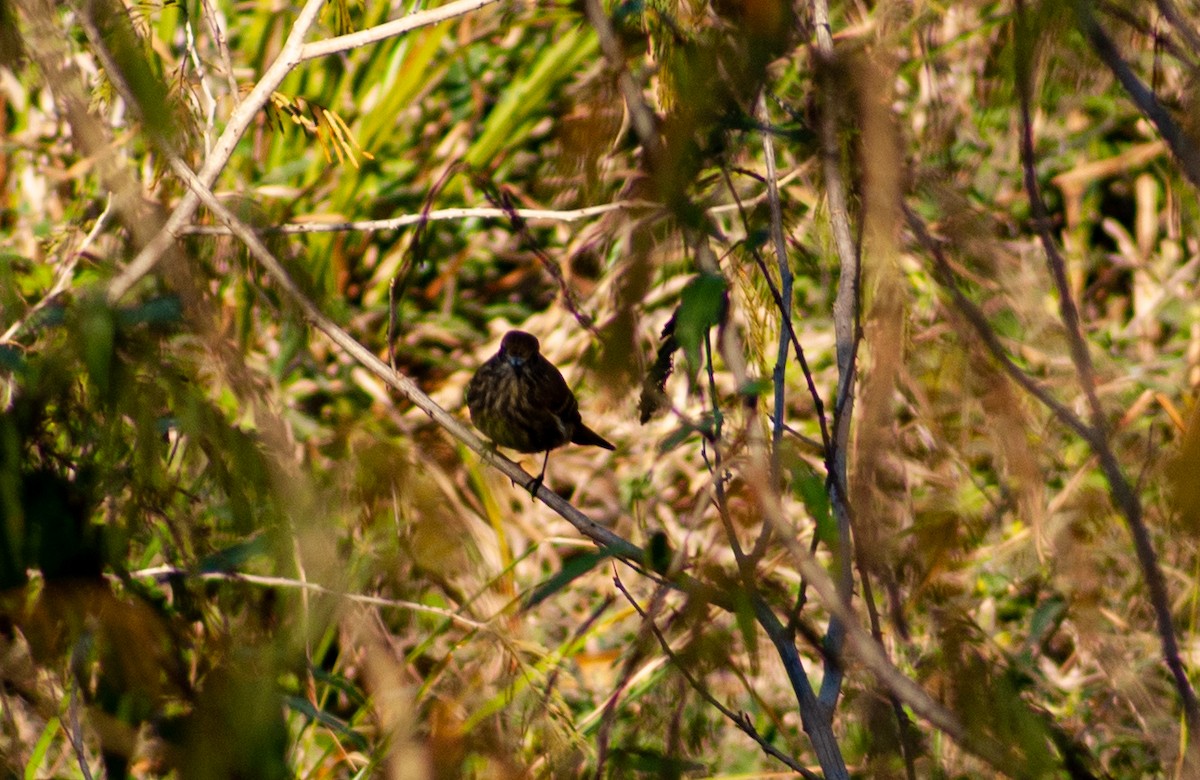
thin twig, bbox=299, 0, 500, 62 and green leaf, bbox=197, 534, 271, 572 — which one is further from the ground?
thin twig, bbox=299, 0, 500, 62

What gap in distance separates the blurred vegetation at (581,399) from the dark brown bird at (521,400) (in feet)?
1.46

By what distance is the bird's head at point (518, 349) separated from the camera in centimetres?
415

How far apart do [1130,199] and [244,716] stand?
218 inches

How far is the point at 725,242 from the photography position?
77.5 inches

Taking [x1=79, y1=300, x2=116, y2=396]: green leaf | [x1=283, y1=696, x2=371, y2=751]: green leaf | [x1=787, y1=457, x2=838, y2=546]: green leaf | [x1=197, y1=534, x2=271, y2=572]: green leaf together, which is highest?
[x1=79, y1=300, x2=116, y2=396]: green leaf

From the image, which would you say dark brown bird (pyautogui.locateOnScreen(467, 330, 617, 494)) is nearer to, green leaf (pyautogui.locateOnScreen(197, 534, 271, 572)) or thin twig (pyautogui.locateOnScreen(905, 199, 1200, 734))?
green leaf (pyautogui.locateOnScreen(197, 534, 271, 572))

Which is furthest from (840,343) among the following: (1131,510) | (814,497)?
(1131,510)

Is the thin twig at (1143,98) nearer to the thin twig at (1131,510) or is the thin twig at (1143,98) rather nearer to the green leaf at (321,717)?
the thin twig at (1131,510)

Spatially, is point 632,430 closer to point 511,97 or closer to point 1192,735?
point 511,97

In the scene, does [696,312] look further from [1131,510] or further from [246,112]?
[246,112]

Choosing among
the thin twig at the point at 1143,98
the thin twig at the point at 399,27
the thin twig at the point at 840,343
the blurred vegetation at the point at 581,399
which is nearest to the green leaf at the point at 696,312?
the blurred vegetation at the point at 581,399

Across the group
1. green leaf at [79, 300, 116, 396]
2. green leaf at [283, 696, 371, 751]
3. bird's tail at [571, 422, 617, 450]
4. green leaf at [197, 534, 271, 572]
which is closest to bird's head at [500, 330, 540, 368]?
bird's tail at [571, 422, 617, 450]

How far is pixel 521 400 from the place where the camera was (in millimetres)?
4016

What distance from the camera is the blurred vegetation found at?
1.43 metres
